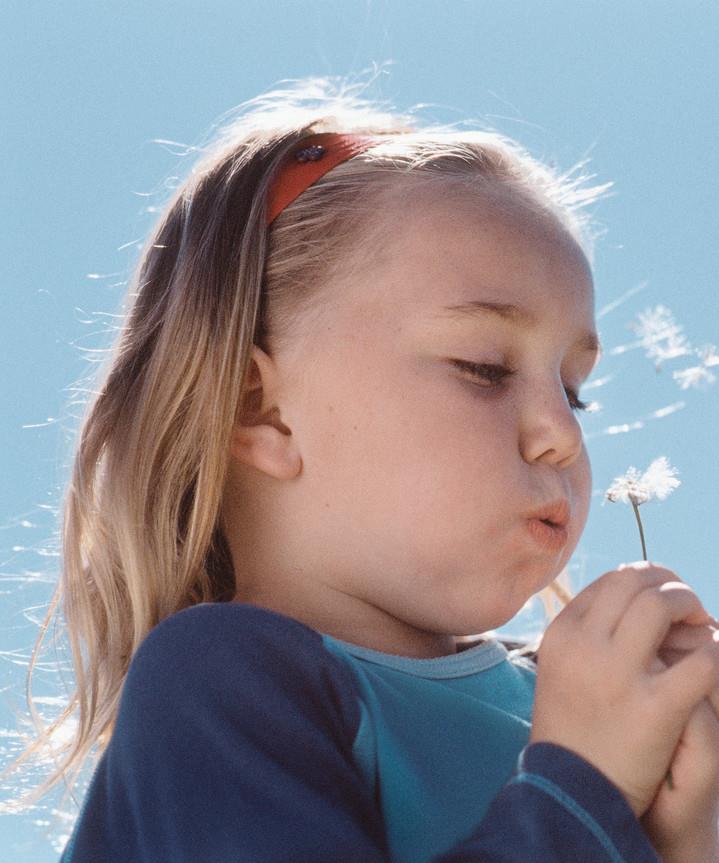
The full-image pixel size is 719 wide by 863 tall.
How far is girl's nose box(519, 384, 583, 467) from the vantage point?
1.67 meters

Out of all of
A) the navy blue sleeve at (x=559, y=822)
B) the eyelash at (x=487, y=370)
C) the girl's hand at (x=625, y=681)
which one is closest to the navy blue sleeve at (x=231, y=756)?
the navy blue sleeve at (x=559, y=822)

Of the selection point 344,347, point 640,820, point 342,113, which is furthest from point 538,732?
point 342,113

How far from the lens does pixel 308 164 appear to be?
212 centimetres

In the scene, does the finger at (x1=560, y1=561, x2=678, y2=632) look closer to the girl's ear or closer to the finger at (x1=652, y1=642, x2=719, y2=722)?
the finger at (x1=652, y1=642, x2=719, y2=722)

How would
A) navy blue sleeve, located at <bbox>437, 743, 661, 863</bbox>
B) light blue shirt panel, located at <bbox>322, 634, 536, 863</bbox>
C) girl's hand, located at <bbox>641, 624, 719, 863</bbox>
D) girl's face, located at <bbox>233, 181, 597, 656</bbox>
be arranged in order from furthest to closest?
1. girl's face, located at <bbox>233, 181, 597, 656</bbox>
2. light blue shirt panel, located at <bbox>322, 634, 536, 863</bbox>
3. girl's hand, located at <bbox>641, 624, 719, 863</bbox>
4. navy blue sleeve, located at <bbox>437, 743, 661, 863</bbox>

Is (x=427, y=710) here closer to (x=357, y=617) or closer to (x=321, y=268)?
(x=357, y=617)

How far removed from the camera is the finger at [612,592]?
1.36m

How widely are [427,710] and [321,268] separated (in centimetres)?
77

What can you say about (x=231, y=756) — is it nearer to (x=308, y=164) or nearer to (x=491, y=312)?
(x=491, y=312)

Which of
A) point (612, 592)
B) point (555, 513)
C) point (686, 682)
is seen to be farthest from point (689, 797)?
point (555, 513)

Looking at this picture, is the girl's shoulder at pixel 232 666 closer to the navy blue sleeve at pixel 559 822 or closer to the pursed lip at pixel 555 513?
the navy blue sleeve at pixel 559 822

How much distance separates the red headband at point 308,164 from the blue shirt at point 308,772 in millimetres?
878

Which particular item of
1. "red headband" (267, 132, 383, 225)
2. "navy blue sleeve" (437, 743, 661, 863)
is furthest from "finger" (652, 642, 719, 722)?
"red headband" (267, 132, 383, 225)

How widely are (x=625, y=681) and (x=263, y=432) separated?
2.54 ft
